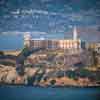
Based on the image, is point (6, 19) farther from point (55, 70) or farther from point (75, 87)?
point (75, 87)

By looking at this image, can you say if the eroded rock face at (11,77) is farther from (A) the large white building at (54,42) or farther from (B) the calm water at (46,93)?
(A) the large white building at (54,42)

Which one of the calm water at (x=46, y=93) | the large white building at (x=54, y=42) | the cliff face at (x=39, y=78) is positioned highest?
the large white building at (x=54, y=42)

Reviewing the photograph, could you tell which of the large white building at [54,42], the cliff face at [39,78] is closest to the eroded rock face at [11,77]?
the cliff face at [39,78]

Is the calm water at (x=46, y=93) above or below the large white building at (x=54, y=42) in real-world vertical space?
below

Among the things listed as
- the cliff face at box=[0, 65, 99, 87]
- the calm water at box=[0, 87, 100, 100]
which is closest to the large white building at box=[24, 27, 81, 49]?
the cliff face at box=[0, 65, 99, 87]

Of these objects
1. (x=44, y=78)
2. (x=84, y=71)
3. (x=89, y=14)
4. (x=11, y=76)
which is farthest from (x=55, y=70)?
(x=89, y=14)

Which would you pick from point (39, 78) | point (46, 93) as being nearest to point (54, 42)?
point (39, 78)
